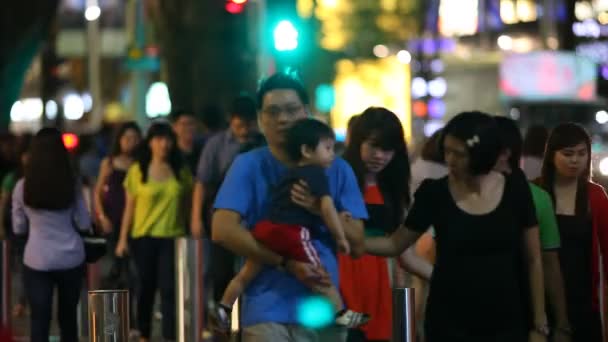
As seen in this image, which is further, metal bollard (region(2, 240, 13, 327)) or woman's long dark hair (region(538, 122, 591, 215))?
metal bollard (region(2, 240, 13, 327))

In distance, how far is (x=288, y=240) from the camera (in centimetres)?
727

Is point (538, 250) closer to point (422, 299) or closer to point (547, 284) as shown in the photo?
point (547, 284)

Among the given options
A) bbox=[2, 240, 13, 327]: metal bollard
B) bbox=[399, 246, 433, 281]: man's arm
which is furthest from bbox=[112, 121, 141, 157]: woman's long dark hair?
bbox=[399, 246, 433, 281]: man's arm

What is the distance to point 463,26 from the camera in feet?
226

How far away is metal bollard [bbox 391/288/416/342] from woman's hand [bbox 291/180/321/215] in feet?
2.19

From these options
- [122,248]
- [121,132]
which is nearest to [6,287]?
[122,248]

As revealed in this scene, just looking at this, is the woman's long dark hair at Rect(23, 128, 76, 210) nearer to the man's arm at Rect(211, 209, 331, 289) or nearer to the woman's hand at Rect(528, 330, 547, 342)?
the man's arm at Rect(211, 209, 331, 289)

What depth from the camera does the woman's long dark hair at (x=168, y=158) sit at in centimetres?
1426

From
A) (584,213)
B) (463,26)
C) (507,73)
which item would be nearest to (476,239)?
(584,213)

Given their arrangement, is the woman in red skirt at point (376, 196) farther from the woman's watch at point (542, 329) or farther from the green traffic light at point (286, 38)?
the green traffic light at point (286, 38)

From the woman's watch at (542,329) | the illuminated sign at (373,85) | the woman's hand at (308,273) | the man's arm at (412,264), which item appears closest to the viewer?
the woman's hand at (308,273)

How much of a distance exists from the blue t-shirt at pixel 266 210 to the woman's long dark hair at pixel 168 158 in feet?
22.0

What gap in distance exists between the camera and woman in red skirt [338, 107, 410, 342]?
9.03 meters

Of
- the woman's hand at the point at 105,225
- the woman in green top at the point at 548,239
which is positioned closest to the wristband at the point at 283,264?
the woman in green top at the point at 548,239
